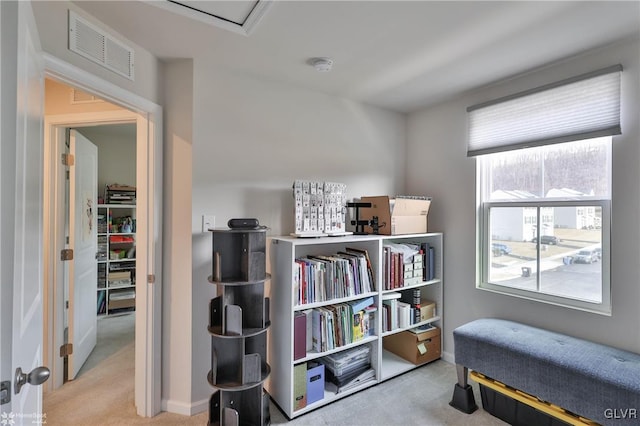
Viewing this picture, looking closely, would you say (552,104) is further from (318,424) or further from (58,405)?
(58,405)

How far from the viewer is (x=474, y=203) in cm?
263

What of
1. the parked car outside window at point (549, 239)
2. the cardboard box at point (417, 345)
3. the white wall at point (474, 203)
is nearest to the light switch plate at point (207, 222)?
the cardboard box at point (417, 345)

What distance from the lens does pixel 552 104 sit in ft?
7.02

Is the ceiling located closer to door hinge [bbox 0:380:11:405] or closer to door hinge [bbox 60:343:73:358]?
door hinge [bbox 0:380:11:405]

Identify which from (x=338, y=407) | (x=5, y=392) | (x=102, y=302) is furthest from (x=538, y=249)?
(x=102, y=302)

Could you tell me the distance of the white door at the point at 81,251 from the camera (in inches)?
97.6

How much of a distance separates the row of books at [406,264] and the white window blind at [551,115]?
934mm

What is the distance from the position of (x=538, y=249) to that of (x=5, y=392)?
285cm

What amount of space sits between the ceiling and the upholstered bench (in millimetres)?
1815

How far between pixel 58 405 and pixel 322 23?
3.04 metres

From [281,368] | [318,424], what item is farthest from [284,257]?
[318,424]

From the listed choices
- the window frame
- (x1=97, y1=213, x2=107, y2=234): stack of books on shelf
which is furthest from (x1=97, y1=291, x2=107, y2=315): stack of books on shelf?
the window frame

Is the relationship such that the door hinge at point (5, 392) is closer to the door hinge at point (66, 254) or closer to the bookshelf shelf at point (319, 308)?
the bookshelf shelf at point (319, 308)

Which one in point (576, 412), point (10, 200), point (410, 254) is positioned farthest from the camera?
point (410, 254)
